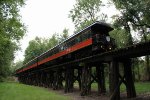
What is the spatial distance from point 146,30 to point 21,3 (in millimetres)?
20156

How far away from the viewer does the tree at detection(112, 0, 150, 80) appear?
26.3 metres

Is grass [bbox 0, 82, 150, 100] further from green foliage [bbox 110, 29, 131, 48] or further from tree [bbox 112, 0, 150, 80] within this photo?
green foliage [bbox 110, 29, 131, 48]

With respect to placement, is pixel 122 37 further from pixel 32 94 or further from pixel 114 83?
pixel 114 83

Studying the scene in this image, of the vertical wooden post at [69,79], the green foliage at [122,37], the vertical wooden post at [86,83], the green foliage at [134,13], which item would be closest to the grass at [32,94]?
the vertical wooden post at [86,83]

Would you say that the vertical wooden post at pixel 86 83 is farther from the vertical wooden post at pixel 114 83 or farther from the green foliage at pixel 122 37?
the green foliage at pixel 122 37

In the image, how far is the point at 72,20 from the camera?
44.2m

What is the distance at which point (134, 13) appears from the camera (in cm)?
2886

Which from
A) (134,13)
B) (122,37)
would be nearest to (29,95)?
(134,13)

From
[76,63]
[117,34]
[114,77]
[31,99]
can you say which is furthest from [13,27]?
[117,34]

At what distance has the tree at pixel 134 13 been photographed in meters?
26.3

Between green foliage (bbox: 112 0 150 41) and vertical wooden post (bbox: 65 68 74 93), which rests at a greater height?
green foliage (bbox: 112 0 150 41)

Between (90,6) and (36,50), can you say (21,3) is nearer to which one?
(90,6)

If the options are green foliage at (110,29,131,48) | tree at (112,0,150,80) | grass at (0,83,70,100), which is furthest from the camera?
green foliage at (110,29,131,48)

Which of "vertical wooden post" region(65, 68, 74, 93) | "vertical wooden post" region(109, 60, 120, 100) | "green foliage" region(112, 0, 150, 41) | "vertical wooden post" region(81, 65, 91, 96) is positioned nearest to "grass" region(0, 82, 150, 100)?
"vertical wooden post" region(81, 65, 91, 96)
